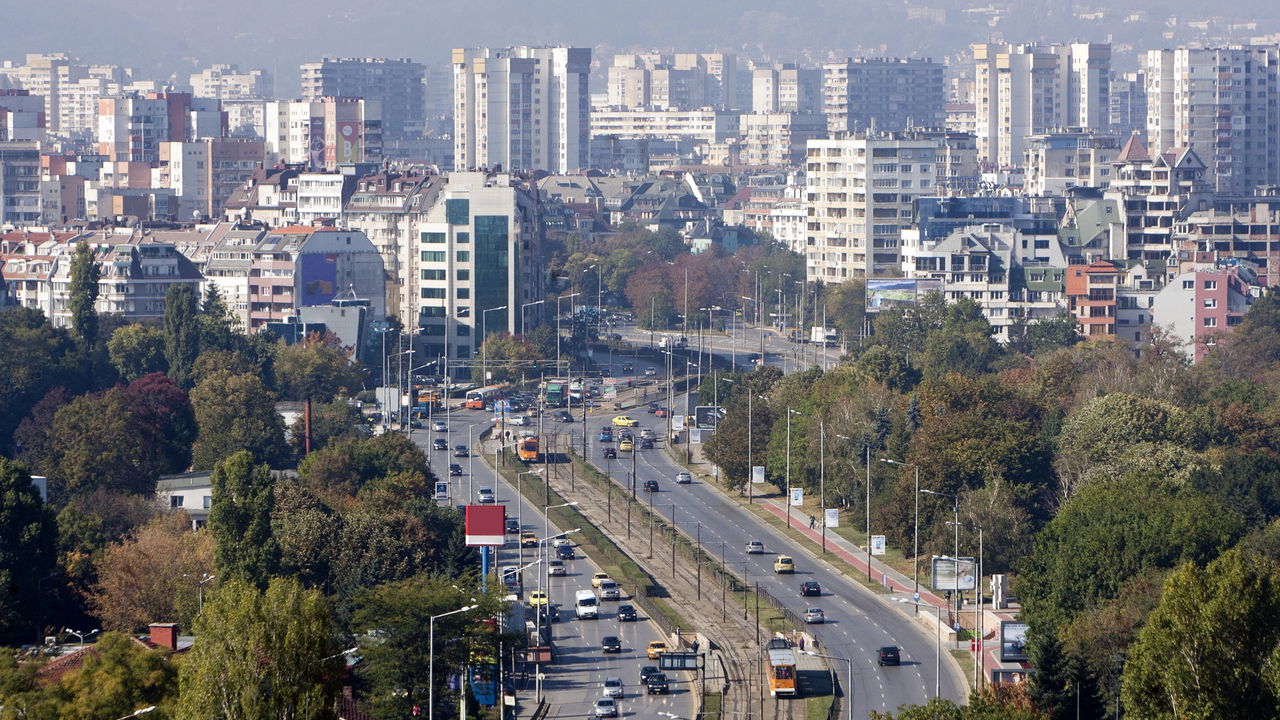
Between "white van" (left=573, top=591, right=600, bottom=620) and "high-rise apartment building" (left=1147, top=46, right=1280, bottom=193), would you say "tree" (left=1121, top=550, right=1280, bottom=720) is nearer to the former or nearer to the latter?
"white van" (left=573, top=591, right=600, bottom=620)

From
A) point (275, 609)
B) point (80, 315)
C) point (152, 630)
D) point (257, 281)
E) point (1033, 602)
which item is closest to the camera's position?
point (275, 609)

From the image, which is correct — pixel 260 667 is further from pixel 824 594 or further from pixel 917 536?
pixel 917 536

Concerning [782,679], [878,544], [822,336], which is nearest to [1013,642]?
[782,679]

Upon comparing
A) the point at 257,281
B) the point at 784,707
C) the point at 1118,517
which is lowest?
the point at 784,707

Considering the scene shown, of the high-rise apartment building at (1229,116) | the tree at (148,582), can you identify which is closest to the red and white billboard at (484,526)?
the tree at (148,582)

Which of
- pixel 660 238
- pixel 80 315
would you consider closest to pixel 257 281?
pixel 80 315

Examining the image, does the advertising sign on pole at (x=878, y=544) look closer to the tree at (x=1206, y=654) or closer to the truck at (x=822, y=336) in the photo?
the tree at (x=1206, y=654)

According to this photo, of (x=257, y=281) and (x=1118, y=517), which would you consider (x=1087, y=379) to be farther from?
(x=257, y=281)

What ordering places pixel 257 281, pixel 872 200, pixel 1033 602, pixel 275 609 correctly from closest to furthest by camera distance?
pixel 275 609 < pixel 1033 602 < pixel 257 281 < pixel 872 200
